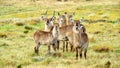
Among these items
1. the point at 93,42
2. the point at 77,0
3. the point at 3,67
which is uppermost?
the point at 3,67

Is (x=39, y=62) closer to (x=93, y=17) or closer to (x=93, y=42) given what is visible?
(x=93, y=42)

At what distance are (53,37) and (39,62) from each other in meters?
2.85

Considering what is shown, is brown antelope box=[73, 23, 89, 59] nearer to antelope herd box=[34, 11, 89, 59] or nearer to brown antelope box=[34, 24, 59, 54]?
antelope herd box=[34, 11, 89, 59]

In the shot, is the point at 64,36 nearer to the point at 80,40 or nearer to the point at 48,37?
the point at 48,37

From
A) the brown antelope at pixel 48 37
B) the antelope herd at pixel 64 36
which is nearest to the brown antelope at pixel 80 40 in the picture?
the antelope herd at pixel 64 36

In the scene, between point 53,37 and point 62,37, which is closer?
point 53,37

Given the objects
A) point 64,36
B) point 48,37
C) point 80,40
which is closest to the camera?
point 80,40

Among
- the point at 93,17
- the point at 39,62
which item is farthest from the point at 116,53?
the point at 93,17

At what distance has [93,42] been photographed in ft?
83.9

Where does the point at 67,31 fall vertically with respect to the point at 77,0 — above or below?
above

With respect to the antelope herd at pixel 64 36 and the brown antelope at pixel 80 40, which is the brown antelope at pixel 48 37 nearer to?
the antelope herd at pixel 64 36

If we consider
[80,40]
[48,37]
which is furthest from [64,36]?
[80,40]

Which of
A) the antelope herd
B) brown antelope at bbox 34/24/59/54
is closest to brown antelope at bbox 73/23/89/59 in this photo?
the antelope herd

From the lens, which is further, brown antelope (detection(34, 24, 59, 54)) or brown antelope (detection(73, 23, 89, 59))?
brown antelope (detection(34, 24, 59, 54))
